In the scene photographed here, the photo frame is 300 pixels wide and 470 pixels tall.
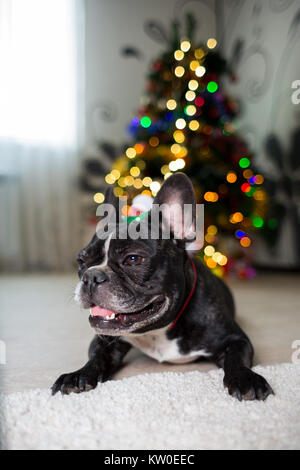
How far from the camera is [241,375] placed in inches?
34.1

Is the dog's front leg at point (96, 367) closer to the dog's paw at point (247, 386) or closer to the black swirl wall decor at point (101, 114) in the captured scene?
the dog's paw at point (247, 386)

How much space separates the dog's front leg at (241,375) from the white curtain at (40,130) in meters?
2.83

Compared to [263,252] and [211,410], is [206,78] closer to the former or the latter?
[263,252]

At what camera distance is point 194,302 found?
1083mm

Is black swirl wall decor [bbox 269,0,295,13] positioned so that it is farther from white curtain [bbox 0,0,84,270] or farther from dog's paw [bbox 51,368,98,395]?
dog's paw [bbox 51,368,98,395]

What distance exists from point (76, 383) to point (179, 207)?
1.65 ft

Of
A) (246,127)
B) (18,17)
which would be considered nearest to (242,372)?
(246,127)

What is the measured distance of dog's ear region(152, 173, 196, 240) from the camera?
1059 millimetres

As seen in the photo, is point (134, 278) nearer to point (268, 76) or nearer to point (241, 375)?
point (241, 375)

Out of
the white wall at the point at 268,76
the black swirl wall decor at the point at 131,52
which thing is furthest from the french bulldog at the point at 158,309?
the black swirl wall decor at the point at 131,52

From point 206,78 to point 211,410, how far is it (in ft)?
8.77

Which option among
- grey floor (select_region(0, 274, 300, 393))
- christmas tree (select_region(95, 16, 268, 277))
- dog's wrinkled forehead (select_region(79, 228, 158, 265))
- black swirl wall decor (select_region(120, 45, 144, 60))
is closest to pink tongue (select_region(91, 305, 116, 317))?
dog's wrinkled forehead (select_region(79, 228, 158, 265))

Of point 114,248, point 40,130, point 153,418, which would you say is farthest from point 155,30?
point 153,418

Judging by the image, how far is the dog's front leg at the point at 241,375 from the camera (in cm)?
81
